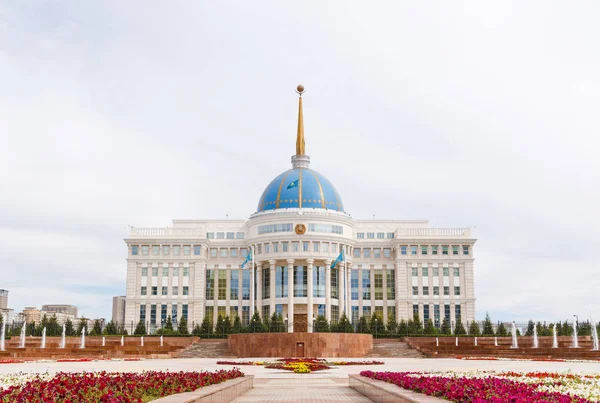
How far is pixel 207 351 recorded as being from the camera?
159 ft

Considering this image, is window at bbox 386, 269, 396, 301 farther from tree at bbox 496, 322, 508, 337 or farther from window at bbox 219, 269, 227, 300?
window at bbox 219, 269, 227, 300

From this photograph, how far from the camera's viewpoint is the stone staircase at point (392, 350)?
1823 inches

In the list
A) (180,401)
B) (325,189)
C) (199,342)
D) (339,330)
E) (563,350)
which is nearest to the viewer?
(180,401)

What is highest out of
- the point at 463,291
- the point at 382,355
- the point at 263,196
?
the point at 263,196

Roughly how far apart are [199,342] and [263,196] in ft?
81.3

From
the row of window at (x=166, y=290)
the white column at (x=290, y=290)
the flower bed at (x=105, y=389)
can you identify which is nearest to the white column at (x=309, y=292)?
the white column at (x=290, y=290)

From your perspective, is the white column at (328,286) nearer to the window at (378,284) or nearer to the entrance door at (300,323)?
the entrance door at (300,323)

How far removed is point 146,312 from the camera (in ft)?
242

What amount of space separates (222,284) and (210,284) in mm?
1407

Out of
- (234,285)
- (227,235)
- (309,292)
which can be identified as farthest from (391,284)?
(227,235)

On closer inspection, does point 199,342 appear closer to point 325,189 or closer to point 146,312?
point 146,312

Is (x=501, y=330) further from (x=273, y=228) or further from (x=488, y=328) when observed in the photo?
(x=273, y=228)

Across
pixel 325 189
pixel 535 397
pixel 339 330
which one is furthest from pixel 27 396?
pixel 325 189

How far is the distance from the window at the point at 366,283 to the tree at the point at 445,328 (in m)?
8.81
